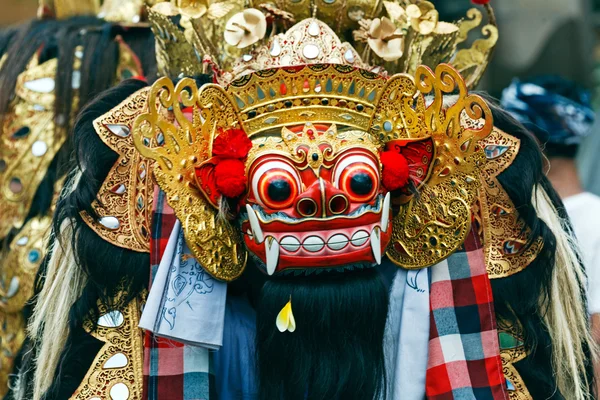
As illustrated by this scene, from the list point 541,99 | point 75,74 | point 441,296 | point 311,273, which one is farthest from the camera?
point 541,99

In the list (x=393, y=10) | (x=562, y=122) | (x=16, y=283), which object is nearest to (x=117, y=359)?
(x=16, y=283)

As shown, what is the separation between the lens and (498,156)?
2.38 metres

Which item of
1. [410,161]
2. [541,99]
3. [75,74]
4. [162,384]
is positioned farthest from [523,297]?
[75,74]

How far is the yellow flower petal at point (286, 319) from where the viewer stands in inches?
83.4

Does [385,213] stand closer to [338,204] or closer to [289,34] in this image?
[338,204]

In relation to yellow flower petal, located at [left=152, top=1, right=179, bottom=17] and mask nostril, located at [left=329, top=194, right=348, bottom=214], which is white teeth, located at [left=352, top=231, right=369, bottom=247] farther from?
yellow flower petal, located at [left=152, top=1, right=179, bottom=17]

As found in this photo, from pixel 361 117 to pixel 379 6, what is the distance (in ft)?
1.09

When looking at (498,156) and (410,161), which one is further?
(498,156)

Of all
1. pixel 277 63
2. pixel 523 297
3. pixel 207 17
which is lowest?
pixel 523 297

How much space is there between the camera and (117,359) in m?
2.28

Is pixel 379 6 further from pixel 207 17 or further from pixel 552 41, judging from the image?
pixel 552 41

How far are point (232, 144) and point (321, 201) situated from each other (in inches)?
8.8

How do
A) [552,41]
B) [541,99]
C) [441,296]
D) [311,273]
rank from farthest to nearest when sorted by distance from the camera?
[552,41]
[541,99]
[441,296]
[311,273]

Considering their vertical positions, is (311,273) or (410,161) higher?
(410,161)
